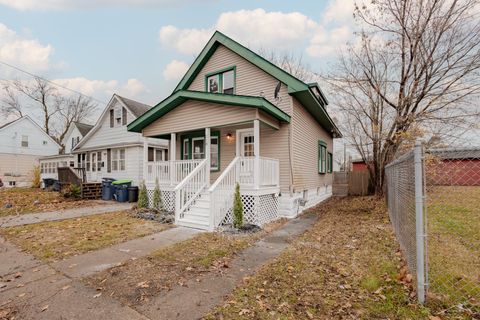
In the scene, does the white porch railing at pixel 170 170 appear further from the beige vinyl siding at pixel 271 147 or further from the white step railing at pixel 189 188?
the beige vinyl siding at pixel 271 147

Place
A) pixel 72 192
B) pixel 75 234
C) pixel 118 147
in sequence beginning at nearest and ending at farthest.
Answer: pixel 75 234
pixel 72 192
pixel 118 147

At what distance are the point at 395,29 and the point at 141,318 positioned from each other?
12323 mm

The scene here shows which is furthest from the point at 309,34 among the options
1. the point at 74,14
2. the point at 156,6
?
the point at 74,14

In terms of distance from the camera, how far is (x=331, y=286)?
3688 mm

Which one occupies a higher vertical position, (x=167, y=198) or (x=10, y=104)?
(x=10, y=104)

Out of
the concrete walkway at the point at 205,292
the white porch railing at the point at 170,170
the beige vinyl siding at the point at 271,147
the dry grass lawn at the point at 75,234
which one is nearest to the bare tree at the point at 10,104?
the white porch railing at the point at 170,170

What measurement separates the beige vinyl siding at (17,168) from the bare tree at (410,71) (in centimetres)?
3117

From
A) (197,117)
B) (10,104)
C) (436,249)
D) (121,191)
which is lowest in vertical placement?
(436,249)

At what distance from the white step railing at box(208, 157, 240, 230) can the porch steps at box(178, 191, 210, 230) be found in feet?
0.94

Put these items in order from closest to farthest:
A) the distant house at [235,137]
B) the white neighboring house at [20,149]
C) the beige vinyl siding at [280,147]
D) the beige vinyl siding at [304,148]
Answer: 1. the distant house at [235,137]
2. the beige vinyl siding at [280,147]
3. the beige vinyl siding at [304,148]
4. the white neighboring house at [20,149]

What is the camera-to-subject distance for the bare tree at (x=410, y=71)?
8.93 m

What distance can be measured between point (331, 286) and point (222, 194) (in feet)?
15.1

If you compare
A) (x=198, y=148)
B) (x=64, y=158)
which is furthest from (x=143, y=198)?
(x=64, y=158)

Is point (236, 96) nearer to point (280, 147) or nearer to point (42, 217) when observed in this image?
point (280, 147)
